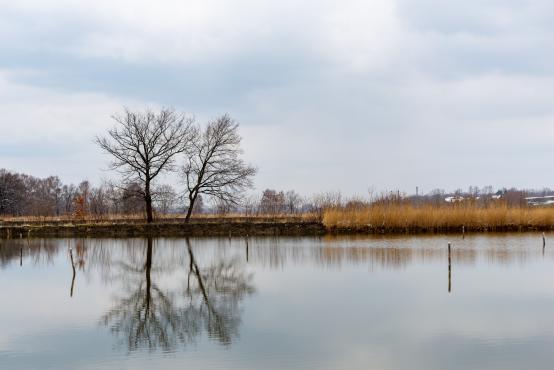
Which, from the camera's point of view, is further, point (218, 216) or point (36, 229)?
point (218, 216)

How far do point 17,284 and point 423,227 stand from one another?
932 inches

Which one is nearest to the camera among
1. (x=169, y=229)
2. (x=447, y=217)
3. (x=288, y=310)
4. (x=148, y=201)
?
(x=288, y=310)

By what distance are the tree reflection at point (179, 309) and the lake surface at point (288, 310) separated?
0.05m

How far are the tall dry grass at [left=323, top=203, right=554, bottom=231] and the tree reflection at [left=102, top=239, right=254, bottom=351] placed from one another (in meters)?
15.9

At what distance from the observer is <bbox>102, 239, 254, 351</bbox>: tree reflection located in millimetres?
12461

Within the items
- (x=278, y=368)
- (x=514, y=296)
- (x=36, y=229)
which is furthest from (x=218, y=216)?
(x=278, y=368)

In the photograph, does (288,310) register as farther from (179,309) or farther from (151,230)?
(151,230)

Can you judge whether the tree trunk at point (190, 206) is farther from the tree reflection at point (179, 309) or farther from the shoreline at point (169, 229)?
the tree reflection at point (179, 309)

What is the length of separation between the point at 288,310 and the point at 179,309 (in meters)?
2.74

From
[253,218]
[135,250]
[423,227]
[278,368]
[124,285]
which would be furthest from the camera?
[253,218]

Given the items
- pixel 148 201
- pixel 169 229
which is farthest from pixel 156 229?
pixel 148 201

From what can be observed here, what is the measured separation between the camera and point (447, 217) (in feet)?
119

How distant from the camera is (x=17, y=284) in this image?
19.7 metres

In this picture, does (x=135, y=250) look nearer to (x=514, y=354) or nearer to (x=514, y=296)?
(x=514, y=296)
